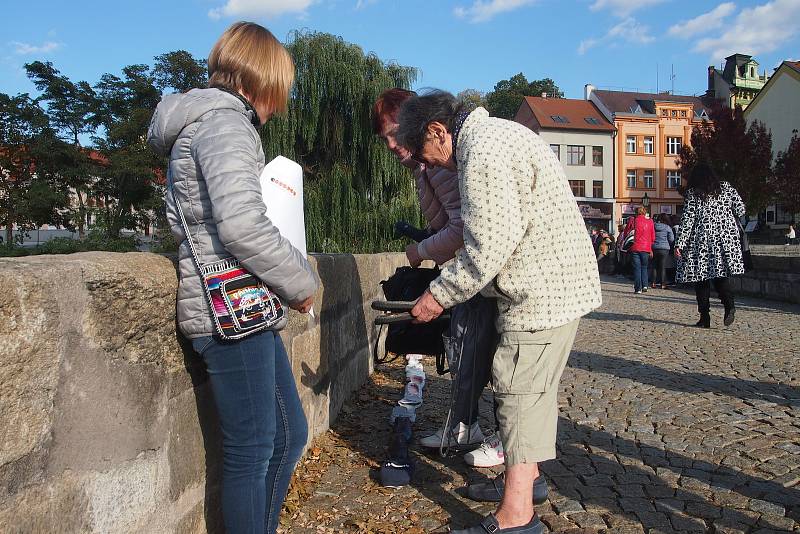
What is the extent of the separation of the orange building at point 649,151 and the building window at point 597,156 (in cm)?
126

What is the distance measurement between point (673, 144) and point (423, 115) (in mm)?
65643

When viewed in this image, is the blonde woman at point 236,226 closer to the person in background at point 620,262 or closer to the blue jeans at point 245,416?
the blue jeans at point 245,416

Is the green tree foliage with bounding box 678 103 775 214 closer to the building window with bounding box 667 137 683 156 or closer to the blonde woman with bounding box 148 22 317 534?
the building window with bounding box 667 137 683 156

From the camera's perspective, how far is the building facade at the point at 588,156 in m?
59.6

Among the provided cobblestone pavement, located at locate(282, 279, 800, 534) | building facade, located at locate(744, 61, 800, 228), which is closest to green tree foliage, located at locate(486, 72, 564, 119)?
building facade, located at locate(744, 61, 800, 228)

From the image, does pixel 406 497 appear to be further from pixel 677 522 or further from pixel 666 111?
pixel 666 111

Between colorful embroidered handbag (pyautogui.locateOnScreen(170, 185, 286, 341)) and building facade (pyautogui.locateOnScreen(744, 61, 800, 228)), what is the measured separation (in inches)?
2089

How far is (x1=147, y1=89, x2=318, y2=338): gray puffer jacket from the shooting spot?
197 cm

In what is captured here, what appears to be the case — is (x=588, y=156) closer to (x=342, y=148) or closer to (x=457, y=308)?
(x=342, y=148)

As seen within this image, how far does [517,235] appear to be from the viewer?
8.04ft

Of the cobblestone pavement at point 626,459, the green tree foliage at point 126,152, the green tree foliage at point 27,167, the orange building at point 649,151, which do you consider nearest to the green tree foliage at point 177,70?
the green tree foliage at point 126,152

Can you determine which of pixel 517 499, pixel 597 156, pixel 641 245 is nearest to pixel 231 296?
pixel 517 499

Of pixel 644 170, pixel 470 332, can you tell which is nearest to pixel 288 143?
pixel 470 332

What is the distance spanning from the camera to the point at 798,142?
3750 centimetres
